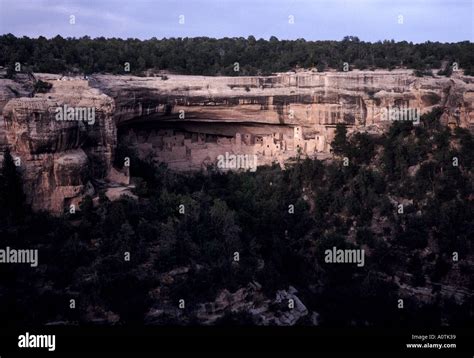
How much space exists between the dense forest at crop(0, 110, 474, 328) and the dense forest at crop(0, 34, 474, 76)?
103 inches

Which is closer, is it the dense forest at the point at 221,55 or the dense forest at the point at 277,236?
the dense forest at the point at 277,236

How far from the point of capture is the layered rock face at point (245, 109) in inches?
821

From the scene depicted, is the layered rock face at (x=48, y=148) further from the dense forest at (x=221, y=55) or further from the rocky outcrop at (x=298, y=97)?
the rocky outcrop at (x=298, y=97)

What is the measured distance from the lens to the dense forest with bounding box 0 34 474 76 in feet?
73.6

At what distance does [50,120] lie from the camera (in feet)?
57.4

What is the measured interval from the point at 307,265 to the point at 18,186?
6267mm

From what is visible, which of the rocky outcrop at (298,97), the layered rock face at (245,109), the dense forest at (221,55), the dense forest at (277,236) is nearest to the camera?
the dense forest at (277,236)

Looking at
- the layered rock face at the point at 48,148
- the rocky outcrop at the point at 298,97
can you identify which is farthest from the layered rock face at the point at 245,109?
the layered rock face at the point at 48,148

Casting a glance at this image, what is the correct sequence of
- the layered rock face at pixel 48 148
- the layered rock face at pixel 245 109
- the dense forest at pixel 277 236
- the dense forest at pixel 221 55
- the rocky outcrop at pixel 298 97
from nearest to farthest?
the dense forest at pixel 277 236 < the layered rock face at pixel 48 148 < the layered rock face at pixel 245 109 < the rocky outcrop at pixel 298 97 < the dense forest at pixel 221 55

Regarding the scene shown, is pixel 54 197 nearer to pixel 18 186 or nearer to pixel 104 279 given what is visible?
pixel 18 186

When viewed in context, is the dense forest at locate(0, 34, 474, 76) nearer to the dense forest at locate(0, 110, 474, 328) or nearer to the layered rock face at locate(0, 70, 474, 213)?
the layered rock face at locate(0, 70, 474, 213)

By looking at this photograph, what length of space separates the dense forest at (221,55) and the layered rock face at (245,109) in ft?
3.27

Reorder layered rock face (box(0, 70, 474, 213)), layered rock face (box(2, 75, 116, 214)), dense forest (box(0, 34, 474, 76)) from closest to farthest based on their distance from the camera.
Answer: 1. layered rock face (box(2, 75, 116, 214))
2. layered rock face (box(0, 70, 474, 213))
3. dense forest (box(0, 34, 474, 76))

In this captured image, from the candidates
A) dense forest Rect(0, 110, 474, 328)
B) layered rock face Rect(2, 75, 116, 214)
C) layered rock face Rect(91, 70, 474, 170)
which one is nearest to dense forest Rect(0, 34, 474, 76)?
layered rock face Rect(91, 70, 474, 170)
